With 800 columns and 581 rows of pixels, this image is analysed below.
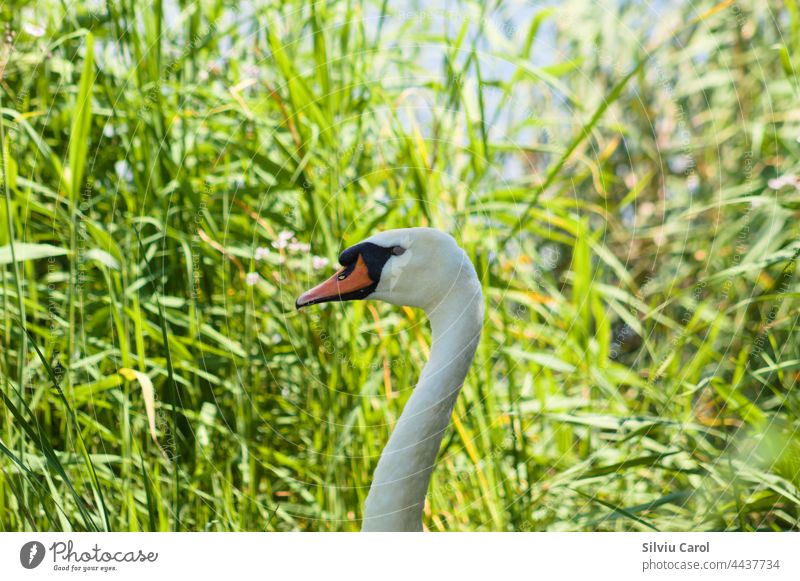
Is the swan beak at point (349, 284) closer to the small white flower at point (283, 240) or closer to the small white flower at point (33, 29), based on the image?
the small white flower at point (283, 240)

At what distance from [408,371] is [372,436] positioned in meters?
0.16

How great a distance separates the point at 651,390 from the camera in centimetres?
197

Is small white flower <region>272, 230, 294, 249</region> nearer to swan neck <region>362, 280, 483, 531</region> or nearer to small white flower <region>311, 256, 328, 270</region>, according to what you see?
small white flower <region>311, 256, 328, 270</region>

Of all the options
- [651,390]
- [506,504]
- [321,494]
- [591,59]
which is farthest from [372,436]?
[591,59]

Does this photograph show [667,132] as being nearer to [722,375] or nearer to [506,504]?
[722,375]

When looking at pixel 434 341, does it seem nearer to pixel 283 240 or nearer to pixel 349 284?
pixel 349 284

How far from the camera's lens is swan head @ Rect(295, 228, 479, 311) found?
134 centimetres
